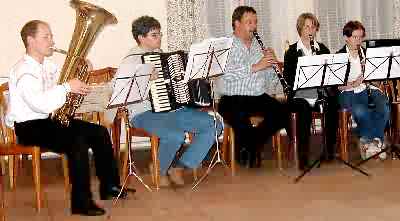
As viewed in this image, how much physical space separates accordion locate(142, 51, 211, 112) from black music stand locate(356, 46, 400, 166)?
1.20 meters

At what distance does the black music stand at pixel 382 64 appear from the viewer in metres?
4.79

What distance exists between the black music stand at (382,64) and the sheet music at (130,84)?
1.53 m

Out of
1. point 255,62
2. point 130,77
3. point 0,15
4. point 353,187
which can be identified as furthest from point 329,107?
point 0,15

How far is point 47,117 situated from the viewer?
429 centimetres

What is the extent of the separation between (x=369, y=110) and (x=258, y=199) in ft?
5.22

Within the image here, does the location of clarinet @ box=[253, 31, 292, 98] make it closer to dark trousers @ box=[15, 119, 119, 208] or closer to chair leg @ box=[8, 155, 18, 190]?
dark trousers @ box=[15, 119, 119, 208]

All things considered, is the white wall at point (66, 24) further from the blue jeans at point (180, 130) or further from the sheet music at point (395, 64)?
the sheet music at point (395, 64)

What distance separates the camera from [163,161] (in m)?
4.81

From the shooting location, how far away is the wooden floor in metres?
3.93

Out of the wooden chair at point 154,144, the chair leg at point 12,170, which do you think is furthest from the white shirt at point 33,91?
the chair leg at point 12,170

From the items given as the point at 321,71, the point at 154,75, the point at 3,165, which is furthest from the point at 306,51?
the point at 3,165

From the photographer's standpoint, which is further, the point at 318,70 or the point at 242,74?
the point at 242,74

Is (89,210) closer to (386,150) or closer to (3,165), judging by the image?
(3,165)

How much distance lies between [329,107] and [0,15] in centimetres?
303
